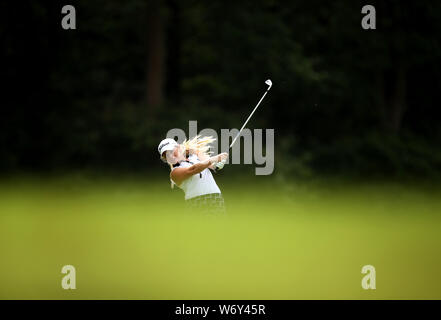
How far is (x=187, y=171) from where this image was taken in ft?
18.0

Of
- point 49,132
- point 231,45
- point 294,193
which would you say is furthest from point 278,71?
point 49,132

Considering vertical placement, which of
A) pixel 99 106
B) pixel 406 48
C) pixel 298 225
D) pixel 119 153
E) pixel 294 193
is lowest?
pixel 298 225

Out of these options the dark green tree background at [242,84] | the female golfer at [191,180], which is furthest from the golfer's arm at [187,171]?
the dark green tree background at [242,84]

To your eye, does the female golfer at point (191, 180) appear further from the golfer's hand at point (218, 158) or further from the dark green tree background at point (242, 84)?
the dark green tree background at point (242, 84)

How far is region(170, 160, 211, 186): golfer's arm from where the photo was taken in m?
5.39

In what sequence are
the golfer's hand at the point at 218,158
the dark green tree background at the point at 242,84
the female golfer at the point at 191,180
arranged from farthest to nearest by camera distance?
the dark green tree background at the point at 242,84 → the female golfer at the point at 191,180 → the golfer's hand at the point at 218,158

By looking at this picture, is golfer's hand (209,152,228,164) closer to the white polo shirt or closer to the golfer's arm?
the golfer's arm

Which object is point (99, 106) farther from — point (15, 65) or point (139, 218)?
point (139, 218)

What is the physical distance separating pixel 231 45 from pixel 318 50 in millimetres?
2369

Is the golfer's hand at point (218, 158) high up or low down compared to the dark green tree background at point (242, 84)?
down

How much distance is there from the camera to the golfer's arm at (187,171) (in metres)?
5.39

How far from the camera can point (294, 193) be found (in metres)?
16.4

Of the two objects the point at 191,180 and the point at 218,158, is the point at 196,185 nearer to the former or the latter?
the point at 191,180

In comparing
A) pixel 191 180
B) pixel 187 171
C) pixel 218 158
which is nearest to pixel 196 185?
pixel 191 180
